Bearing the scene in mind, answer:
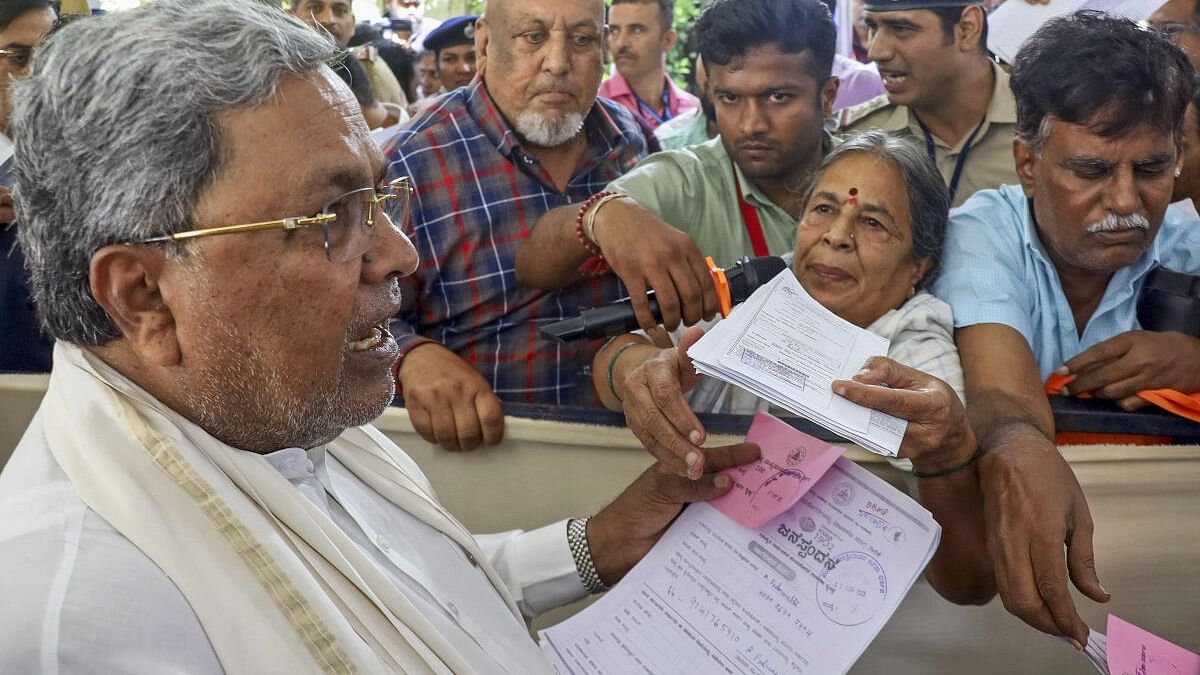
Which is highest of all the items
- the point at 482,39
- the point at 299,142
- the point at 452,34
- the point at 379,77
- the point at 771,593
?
the point at 299,142

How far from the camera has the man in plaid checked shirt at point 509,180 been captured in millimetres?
2950

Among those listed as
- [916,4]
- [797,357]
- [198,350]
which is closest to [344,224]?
[198,350]

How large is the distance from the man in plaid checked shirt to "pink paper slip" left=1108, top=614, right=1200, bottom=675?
1.58 meters

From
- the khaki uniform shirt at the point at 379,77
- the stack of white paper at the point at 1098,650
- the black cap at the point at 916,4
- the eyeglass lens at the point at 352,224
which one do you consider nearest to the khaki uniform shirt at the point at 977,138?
the black cap at the point at 916,4

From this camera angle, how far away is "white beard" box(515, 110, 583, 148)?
10.3 ft

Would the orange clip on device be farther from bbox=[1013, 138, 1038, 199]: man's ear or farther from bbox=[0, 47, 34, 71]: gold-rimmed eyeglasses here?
bbox=[0, 47, 34, 71]: gold-rimmed eyeglasses

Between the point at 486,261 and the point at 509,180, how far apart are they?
287 mm

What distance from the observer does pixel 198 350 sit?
4.48 feet

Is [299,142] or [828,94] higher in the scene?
[299,142]

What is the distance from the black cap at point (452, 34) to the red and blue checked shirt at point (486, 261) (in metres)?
3.04

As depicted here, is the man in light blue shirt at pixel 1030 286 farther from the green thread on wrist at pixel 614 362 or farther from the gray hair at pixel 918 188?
the green thread on wrist at pixel 614 362

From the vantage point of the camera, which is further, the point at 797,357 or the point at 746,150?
the point at 746,150

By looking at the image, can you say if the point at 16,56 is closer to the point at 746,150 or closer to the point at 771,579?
the point at 746,150

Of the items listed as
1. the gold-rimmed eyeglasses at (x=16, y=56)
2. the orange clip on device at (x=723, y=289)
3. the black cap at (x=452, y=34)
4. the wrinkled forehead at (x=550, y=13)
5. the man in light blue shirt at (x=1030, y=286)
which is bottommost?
the black cap at (x=452, y=34)
